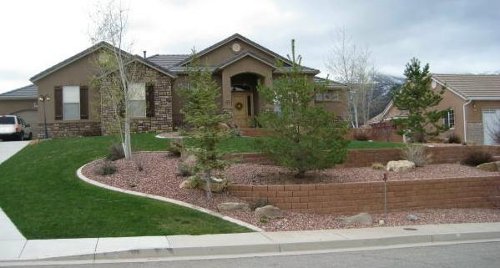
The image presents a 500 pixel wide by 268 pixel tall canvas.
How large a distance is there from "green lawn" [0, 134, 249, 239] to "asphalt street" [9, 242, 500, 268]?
1955mm

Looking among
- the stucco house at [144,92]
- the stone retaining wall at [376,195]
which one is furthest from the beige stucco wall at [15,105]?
the stone retaining wall at [376,195]

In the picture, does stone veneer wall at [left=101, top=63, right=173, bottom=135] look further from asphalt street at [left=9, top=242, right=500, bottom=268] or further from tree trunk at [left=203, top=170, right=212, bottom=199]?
asphalt street at [left=9, top=242, right=500, bottom=268]

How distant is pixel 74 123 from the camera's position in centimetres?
2917

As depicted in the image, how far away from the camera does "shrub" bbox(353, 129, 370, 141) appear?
2567cm

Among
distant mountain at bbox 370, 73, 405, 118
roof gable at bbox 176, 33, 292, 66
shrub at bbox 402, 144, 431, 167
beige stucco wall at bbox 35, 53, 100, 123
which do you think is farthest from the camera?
distant mountain at bbox 370, 73, 405, 118

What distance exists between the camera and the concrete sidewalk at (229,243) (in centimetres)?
944

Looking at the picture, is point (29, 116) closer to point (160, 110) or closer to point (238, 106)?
point (160, 110)

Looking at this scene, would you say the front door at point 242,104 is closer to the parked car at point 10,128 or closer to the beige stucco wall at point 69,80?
the beige stucco wall at point 69,80

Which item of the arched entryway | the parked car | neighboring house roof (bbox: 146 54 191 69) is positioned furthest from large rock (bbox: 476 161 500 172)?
the parked car

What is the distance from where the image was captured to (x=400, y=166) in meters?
16.4

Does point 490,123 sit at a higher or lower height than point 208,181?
higher

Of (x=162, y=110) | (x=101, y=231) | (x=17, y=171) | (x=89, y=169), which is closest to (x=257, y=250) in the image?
(x=101, y=231)

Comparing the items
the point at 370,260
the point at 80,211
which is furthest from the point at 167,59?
the point at 370,260

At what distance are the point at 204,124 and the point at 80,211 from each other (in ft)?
11.5
